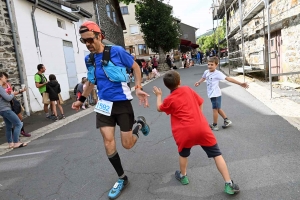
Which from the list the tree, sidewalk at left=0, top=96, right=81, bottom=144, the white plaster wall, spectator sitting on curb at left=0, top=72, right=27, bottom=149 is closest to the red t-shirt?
spectator sitting on curb at left=0, top=72, right=27, bottom=149

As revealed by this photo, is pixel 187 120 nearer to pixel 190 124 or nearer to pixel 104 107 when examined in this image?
pixel 190 124

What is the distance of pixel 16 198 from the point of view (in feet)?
10.3

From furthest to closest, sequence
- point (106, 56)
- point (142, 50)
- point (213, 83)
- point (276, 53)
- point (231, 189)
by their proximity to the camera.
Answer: point (142, 50) < point (276, 53) < point (213, 83) < point (106, 56) < point (231, 189)

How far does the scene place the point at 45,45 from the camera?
10.6 m

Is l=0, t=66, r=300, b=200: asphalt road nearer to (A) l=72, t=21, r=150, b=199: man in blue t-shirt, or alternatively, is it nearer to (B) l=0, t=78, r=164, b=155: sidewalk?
(A) l=72, t=21, r=150, b=199: man in blue t-shirt

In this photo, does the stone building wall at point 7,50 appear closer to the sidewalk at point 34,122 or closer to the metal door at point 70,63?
the sidewalk at point 34,122

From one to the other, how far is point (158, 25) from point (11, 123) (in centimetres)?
2384

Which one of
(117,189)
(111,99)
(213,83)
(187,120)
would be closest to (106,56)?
(111,99)

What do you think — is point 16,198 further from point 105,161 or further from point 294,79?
point 294,79

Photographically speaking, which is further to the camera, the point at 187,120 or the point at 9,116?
the point at 9,116

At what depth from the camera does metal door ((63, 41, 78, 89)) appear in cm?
1273

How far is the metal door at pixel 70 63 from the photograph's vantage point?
41.8 ft

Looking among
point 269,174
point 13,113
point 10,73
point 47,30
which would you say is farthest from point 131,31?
point 269,174

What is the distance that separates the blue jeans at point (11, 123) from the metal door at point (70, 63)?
7.63m
